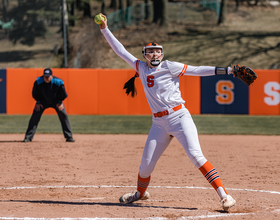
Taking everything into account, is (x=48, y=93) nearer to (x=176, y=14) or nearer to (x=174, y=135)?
(x=174, y=135)

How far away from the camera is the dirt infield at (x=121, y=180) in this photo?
4.90m

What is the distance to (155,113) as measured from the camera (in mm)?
4977

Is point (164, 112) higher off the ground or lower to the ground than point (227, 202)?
higher

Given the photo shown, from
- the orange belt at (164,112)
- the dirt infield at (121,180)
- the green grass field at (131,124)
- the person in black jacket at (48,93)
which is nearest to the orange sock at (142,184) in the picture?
the dirt infield at (121,180)

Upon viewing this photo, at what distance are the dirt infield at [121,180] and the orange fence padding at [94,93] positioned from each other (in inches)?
257

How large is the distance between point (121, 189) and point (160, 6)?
91.5ft

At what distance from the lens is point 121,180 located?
22.6ft

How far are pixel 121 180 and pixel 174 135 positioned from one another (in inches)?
90.6

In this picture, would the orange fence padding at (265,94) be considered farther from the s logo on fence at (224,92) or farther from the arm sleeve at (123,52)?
the arm sleeve at (123,52)

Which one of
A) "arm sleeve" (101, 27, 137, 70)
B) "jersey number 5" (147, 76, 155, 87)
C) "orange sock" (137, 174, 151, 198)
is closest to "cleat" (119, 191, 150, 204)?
"orange sock" (137, 174, 151, 198)

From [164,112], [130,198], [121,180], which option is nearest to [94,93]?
[121,180]

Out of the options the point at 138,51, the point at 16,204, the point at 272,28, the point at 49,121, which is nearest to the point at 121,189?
the point at 16,204

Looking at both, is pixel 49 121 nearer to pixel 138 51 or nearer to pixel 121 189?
pixel 121 189

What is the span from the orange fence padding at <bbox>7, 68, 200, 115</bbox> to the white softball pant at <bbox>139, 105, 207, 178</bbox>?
1285cm
